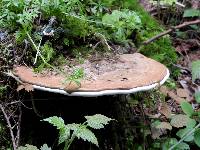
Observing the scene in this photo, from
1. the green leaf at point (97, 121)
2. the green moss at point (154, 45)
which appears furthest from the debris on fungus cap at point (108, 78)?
the green moss at point (154, 45)

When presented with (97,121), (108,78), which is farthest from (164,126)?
(97,121)

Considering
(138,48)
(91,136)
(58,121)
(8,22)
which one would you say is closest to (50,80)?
(58,121)

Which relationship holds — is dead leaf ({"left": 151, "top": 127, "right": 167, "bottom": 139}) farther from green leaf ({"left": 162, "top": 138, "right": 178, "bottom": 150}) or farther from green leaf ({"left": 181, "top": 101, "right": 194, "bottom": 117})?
green leaf ({"left": 181, "top": 101, "right": 194, "bottom": 117})

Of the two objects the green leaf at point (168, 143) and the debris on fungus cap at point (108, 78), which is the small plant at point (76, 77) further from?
the green leaf at point (168, 143)

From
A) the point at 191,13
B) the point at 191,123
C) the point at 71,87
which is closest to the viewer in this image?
the point at 71,87

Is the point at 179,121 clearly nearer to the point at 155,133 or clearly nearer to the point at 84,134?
the point at 155,133

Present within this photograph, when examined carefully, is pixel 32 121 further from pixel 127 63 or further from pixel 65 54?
pixel 127 63

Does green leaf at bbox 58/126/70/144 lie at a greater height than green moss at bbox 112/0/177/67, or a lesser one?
greater

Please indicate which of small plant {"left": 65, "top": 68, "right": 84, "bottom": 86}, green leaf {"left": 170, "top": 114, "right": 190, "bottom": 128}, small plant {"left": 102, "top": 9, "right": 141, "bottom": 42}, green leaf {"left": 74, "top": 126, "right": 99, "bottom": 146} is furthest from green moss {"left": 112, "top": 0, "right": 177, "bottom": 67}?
green leaf {"left": 74, "top": 126, "right": 99, "bottom": 146}
